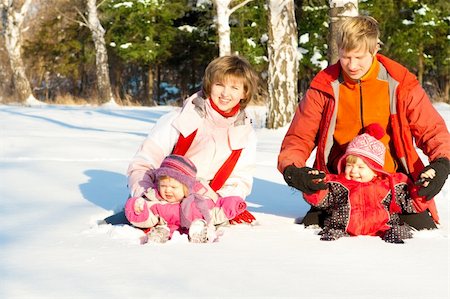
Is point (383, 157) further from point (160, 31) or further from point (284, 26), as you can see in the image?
point (160, 31)

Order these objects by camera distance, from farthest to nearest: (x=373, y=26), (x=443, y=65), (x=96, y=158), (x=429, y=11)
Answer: (x=443, y=65)
(x=429, y=11)
(x=96, y=158)
(x=373, y=26)

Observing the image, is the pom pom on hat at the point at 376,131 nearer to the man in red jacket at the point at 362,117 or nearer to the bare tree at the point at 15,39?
the man in red jacket at the point at 362,117

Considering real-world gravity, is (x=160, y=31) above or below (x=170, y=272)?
above

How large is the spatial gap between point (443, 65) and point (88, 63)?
1479 cm

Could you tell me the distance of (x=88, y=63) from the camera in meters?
29.0

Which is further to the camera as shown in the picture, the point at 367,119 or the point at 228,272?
the point at 367,119

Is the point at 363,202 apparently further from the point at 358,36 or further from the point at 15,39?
the point at 15,39

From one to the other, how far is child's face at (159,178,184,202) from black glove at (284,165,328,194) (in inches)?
20.2

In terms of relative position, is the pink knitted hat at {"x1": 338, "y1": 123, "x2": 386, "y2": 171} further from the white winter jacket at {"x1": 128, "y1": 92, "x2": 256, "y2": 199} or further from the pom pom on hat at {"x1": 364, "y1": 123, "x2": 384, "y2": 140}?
the white winter jacket at {"x1": 128, "y1": 92, "x2": 256, "y2": 199}

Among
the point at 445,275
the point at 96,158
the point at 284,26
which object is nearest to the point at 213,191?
the point at 445,275

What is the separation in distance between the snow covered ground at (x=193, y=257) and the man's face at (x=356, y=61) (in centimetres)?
80

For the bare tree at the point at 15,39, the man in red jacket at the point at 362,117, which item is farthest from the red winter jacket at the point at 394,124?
the bare tree at the point at 15,39

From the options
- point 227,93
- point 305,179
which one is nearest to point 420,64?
point 227,93

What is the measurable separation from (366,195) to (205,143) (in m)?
0.84
